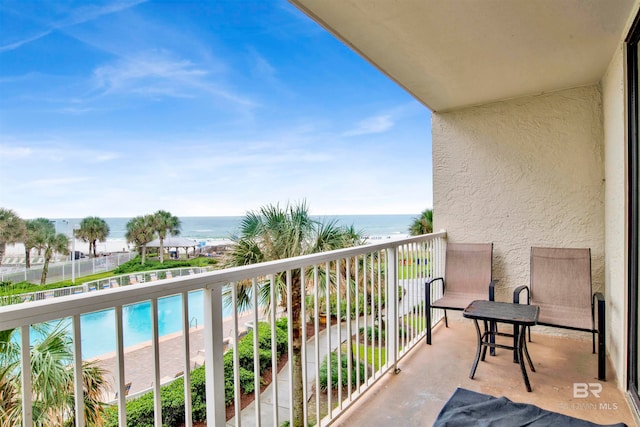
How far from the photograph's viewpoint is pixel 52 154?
85.8ft

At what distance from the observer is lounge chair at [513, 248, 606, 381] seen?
3035 millimetres

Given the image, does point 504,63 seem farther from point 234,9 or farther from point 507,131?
point 234,9

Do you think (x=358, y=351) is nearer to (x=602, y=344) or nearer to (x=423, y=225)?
(x=602, y=344)

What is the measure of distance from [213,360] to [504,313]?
2.39 meters

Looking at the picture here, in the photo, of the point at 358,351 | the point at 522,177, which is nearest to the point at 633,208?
the point at 522,177

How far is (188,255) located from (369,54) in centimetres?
2061

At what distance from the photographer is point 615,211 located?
2795 mm

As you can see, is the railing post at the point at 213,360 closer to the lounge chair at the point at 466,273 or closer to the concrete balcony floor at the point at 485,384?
the concrete balcony floor at the point at 485,384

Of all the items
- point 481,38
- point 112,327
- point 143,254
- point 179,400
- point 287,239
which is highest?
point 481,38

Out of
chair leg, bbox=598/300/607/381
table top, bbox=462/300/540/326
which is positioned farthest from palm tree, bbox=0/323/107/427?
chair leg, bbox=598/300/607/381

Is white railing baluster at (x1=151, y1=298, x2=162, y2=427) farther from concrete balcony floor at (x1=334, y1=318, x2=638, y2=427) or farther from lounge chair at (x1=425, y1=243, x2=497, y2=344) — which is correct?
lounge chair at (x1=425, y1=243, x2=497, y2=344)

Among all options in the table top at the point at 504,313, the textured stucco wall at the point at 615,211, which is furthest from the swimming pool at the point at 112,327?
the textured stucco wall at the point at 615,211

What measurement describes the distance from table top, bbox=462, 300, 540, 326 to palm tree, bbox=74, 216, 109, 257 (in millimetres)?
18878

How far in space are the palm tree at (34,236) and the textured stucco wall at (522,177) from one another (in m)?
9.88
